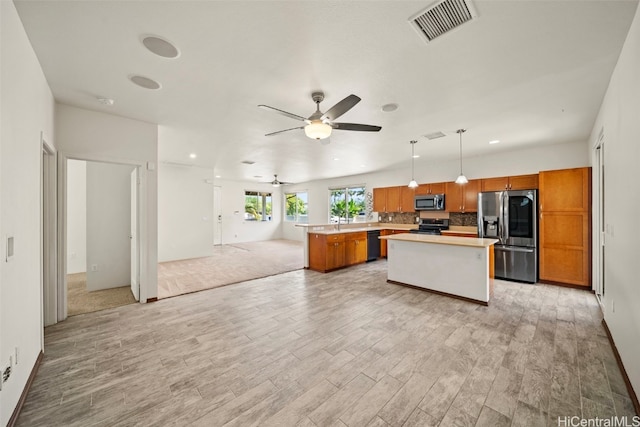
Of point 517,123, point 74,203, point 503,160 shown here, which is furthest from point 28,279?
point 503,160

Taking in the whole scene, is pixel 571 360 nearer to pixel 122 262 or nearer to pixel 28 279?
pixel 28 279

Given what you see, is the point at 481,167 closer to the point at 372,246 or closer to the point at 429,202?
the point at 429,202

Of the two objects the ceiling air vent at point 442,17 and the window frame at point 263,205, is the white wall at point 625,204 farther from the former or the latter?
the window frame at point 263,205

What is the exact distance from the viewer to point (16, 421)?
1.67m

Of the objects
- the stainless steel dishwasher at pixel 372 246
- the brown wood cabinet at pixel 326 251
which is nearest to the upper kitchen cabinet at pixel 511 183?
the stainless steel dishwasher at pixel 372 246

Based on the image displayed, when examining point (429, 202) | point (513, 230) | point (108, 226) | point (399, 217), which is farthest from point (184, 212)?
point (513, 230)

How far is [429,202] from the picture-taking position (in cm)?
663

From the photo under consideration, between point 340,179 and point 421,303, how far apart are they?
6.50 metres

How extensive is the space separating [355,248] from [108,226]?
16.7 feet

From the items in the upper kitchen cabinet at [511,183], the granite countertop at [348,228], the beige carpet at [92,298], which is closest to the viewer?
the beige carpet at [92,298]

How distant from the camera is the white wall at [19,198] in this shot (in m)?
1.60

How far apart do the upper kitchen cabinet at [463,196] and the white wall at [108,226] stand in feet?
22.7

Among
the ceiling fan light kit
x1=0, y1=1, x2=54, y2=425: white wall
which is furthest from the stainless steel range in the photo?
x1=0, y1=1, x2=54, y2=425: white wall

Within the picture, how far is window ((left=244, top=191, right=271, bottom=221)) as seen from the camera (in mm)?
11039
